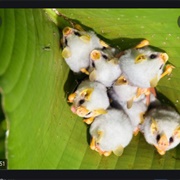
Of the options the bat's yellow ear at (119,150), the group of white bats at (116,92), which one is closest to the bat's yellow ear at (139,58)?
the group of white bats at (116,92)

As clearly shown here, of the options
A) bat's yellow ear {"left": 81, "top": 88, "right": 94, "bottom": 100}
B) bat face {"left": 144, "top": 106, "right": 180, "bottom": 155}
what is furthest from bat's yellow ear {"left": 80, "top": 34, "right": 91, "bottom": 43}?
bat face {"left": 144, "top": 106, "right": 180, "bottom": 155}

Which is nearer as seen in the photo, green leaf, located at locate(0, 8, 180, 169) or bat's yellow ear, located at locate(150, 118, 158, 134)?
green leaf, located at locate(0, 8, 180, 169)

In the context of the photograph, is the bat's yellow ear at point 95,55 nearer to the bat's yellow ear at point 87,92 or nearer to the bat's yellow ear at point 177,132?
the bat's yellow ear at point 87,92

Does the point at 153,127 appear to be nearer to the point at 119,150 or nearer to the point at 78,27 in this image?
the point at 119,150

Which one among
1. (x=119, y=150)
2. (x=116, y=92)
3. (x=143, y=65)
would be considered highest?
(x=143, y=65)

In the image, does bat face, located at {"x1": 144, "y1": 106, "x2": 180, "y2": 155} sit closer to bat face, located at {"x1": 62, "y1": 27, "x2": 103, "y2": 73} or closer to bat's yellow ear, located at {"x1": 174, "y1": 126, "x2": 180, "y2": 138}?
bat's yellow ear, located at {"x1": 174, "y1": 126, "x2": 180, "y2": 138}

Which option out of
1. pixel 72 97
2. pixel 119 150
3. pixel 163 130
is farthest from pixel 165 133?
pixel 72 97

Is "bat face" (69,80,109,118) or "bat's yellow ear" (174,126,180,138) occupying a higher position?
"bat face" (69,80,109,118)
